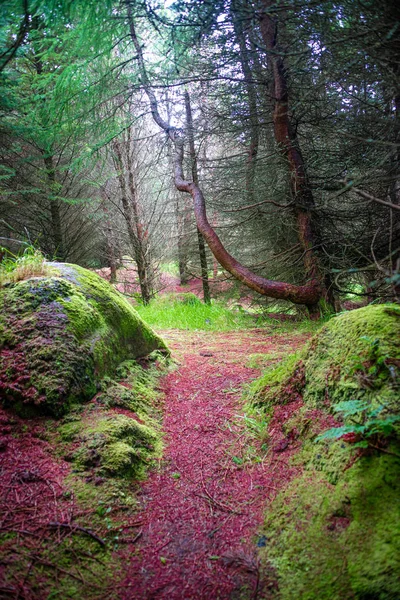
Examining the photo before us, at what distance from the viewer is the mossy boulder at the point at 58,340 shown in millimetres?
2572

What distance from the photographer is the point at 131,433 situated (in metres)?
2.60

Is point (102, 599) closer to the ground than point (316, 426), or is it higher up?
closer to the ground

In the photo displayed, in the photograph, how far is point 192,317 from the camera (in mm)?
8547

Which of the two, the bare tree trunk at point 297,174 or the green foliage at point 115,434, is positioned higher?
the bare tree trunk at point 297,174

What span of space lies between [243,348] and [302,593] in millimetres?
3775

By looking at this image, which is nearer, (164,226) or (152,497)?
(152,497)

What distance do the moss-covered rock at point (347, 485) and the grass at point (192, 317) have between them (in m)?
4.64

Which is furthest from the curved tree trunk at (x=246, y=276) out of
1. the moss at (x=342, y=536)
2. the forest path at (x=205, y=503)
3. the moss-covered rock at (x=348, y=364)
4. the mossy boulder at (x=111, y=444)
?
the moss at (x=342, y=536)

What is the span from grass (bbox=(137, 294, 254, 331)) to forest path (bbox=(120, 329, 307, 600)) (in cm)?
366

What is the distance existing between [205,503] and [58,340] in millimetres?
1734

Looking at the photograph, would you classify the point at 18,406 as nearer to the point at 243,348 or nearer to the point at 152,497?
the point at 152,497

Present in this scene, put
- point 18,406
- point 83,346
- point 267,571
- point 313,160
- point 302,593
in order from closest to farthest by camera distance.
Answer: point 302,593, point 267,571, point 18,406, point 83,346, point 313,160

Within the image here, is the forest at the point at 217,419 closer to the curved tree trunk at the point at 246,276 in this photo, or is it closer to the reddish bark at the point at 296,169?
the reddish bark at the point at 296,169

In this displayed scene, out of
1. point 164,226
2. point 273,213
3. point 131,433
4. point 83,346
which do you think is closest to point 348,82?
point 273,213
